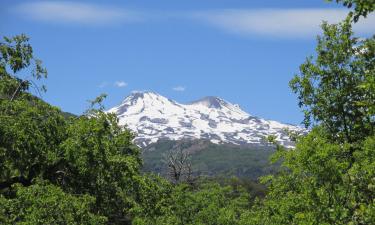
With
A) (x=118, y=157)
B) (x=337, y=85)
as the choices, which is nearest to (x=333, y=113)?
(x=337, y=85)

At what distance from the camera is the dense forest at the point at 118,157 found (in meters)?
18.4

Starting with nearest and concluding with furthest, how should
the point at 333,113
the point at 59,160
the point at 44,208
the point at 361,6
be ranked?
the point at 361,6
the point at 44,208
the point at 59,160
the point at 333,113

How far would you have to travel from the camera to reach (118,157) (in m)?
23.7

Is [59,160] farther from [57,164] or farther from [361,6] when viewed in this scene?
[361,6]

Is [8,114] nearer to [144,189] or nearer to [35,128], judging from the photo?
[35,128]

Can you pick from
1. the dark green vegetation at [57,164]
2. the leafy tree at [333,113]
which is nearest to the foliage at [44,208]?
the dark green vegetation at [57,164]

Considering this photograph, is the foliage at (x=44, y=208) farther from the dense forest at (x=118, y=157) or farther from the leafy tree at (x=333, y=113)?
the leafy tree at (x=333, y=113)

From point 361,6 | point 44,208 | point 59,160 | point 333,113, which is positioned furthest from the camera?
point 333,113

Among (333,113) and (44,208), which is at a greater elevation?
(333,113)

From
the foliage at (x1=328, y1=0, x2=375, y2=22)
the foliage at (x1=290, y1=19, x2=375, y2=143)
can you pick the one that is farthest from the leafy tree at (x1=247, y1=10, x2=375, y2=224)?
the foliage at (x1=328, y1=0, x2=375, y2=22)

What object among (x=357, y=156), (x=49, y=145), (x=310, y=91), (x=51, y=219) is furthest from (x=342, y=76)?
(x=51, y=219)

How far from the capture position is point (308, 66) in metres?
29.2

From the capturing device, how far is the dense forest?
18375 millimetres

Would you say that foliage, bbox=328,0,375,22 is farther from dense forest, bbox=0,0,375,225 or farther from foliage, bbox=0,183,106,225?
foliage, bbox=0,183,106,225
